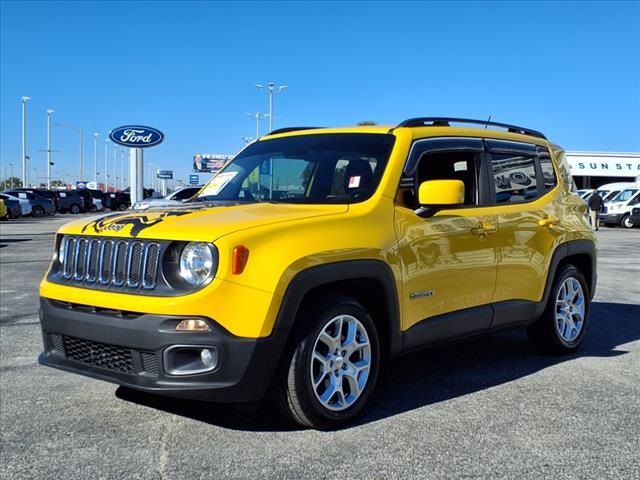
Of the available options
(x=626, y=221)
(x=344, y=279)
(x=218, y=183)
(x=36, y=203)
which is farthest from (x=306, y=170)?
(x=36, y=203)

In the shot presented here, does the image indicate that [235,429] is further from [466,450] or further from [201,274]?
[466,450]

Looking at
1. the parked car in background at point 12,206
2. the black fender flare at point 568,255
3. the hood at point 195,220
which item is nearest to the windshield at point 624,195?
the black fender flare at point 568,255

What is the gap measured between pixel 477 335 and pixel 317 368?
1.59 meters

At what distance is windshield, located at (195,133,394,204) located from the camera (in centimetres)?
447

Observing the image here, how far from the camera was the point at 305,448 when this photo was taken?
12.2 feet

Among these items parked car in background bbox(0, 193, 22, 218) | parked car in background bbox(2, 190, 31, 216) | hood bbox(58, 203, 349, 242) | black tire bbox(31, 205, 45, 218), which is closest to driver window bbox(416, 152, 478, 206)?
hood bbox(58, 203, 349, 242)

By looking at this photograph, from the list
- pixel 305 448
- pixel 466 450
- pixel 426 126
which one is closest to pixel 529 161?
pixel 426 126

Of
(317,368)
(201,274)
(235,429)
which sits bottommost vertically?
(235,429)

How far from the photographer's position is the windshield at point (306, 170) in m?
4.47

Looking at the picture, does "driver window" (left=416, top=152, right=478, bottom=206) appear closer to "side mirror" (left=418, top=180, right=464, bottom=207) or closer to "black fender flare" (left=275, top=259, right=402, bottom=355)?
"side mirror" (left=418, top=180, right=464, bottom=207)

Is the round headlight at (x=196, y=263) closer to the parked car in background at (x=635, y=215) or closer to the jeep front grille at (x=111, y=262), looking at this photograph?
the jeep front grille at (x=111, y=262)

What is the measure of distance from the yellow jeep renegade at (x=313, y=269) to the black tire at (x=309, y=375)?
1 cm

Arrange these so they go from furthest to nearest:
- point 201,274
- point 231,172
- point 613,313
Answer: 1. point 613,313
2. point 231,172
3. point 201,274

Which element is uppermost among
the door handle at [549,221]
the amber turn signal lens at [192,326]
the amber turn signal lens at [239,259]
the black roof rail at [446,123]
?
the black roof rail at [446,123]
